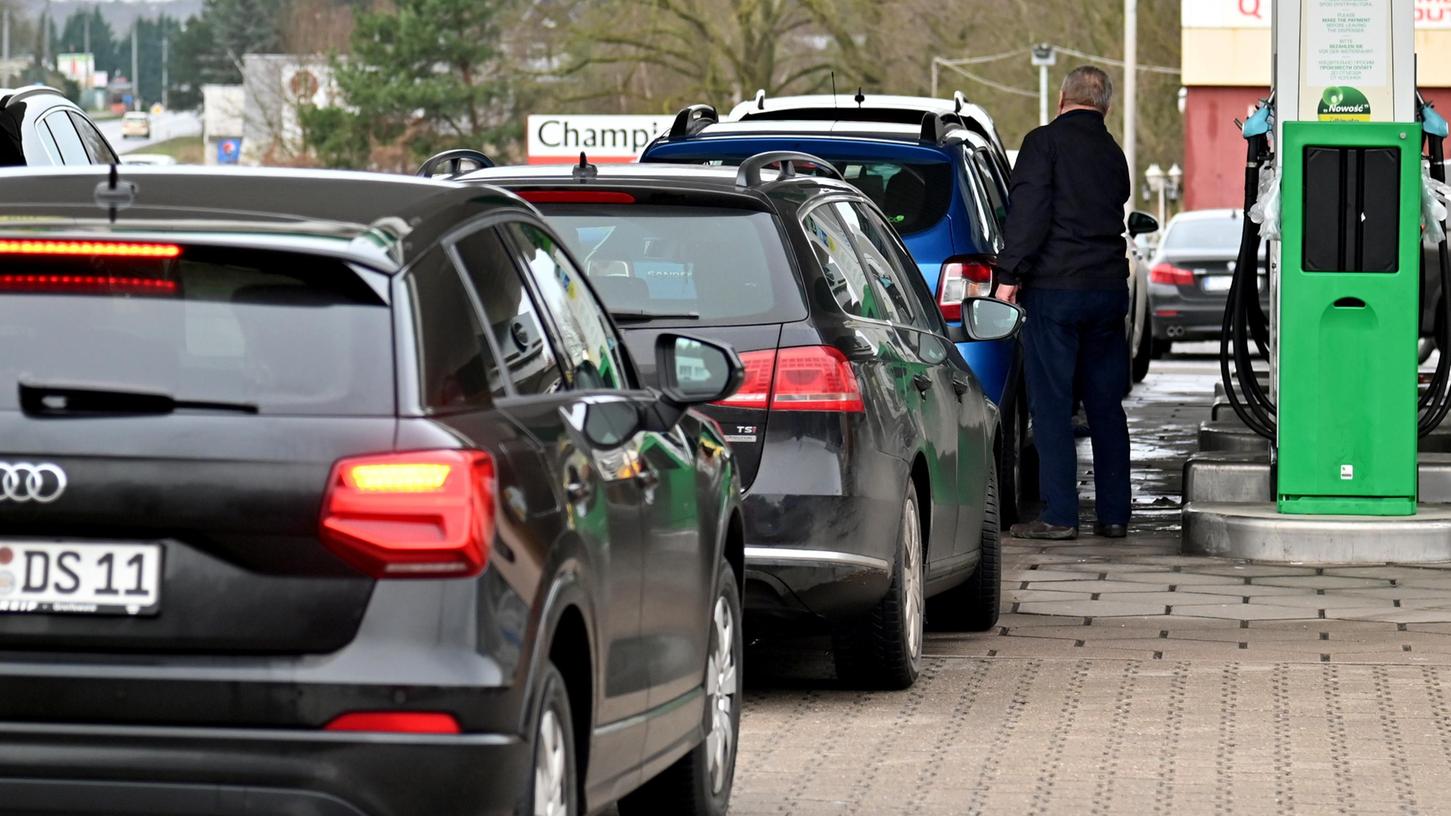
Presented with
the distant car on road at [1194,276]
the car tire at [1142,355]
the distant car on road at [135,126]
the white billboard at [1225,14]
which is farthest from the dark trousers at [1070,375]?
the distant car on road at [135,126]

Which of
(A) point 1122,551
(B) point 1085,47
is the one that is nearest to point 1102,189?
(A) point 1122,551

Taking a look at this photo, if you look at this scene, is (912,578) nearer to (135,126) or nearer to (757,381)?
(757,381)

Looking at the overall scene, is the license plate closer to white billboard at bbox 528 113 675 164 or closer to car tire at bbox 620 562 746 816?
car tire at bbox 620 562 746 816

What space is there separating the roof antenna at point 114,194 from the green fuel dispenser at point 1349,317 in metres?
7.33

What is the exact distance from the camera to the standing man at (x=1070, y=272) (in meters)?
11.4

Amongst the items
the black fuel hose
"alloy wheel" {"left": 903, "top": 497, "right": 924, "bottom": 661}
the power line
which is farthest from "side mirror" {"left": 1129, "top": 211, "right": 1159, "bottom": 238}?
the power line

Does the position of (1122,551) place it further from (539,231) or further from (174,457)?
(174,457)

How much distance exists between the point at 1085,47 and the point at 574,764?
202 ft

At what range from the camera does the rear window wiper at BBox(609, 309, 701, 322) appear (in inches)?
293

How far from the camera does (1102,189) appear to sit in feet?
37.7

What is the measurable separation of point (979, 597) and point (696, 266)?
→ 7.44ft

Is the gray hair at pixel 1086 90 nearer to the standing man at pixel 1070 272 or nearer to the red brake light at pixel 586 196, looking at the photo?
the standing man at pixel 1070 272

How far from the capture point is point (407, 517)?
159 inches

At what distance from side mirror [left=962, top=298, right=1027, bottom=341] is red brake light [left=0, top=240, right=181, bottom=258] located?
5.40m
